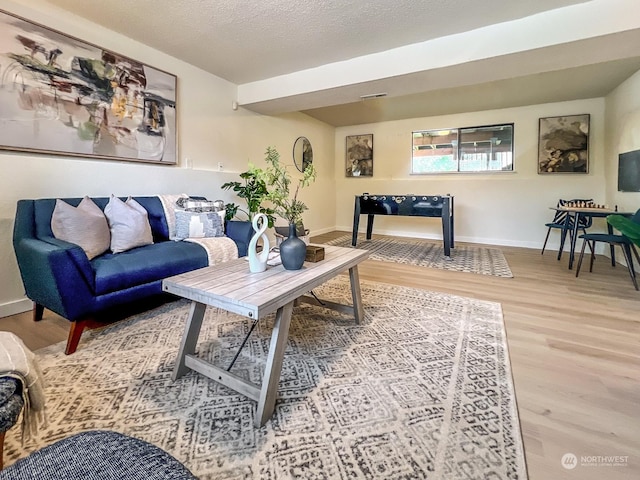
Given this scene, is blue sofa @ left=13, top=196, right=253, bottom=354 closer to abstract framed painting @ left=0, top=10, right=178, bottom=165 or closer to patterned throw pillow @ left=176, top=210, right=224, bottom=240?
patterned throw pillow @ left=176, top=210, right=224, bottom=240

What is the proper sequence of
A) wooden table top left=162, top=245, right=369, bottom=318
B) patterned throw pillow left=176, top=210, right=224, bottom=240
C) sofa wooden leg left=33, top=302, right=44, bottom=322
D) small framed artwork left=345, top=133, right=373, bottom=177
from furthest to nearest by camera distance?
small framed artwork left=345, top=133, right=373, bottom=177 → patterned throw pillow left=176, top=210, right=224, bottom=240 → sofa wooden leg left=33, top=302, right=44, bottom=322 → wooden table top left=162, top=245, right=369, bottom=318

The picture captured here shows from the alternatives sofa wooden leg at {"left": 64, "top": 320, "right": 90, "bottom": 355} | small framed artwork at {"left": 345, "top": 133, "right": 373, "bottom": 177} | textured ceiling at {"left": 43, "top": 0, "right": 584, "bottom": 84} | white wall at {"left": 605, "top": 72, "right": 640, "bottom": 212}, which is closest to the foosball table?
small framed artwork at {"left": 345, "top": 133, "right": 373, "bottom": 177}

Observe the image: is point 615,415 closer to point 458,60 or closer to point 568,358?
point 568,358

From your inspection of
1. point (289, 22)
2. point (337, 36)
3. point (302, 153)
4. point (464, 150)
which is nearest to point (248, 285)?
point (289, 22)

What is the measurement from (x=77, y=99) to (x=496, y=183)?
5.74m

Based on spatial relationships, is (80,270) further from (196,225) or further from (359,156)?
(359,156)

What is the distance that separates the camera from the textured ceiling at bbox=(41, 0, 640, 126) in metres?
2.31

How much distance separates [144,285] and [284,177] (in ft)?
4.26

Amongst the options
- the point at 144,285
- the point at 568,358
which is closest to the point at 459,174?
the point at 568,358

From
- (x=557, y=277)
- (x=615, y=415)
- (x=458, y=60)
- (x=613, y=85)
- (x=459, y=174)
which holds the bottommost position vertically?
(x=615, y=415)

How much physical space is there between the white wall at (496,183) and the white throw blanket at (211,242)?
4.19 m

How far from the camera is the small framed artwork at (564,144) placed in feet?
15.0

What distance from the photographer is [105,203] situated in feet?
8.02

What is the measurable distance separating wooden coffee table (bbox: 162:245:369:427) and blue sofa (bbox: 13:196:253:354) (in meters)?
0.70
